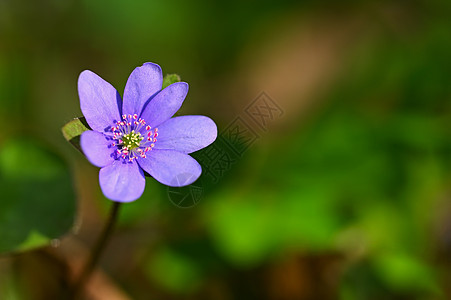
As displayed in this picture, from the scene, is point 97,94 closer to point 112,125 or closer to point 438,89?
point 112,125

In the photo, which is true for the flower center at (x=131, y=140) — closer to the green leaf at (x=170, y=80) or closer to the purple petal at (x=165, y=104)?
the purple petal at (x=165, y=104)

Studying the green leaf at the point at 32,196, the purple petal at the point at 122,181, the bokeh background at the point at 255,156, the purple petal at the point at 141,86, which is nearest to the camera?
the purple petal at the point at 122,181

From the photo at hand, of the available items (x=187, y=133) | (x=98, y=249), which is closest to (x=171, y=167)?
(x=187, y=133)

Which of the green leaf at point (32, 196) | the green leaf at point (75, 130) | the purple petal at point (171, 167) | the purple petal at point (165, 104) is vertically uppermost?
the purple petal at point (165, 104)

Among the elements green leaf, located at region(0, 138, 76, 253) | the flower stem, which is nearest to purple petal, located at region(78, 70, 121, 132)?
the flower stem

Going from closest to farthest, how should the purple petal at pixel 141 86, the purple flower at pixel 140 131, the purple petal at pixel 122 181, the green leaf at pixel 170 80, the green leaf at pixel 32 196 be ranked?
the purple petal at pixel 122 181
the purple flower at pixel 140 131
the purple petal at pixel 141 86
the green leaf at pixel 170 80
the green leaf at pixel 32 196

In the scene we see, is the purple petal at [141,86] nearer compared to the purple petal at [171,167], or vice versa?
the purple petal at [171,167]

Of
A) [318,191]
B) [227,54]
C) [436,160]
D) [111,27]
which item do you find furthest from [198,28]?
[436,160]

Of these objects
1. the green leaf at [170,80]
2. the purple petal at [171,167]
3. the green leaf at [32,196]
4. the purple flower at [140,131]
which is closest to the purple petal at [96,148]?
the purple flower at [140,131]

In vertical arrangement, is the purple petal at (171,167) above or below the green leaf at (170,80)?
below
